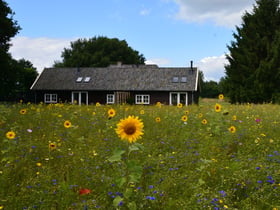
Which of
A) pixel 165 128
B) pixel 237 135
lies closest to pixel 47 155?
pixel 165 128

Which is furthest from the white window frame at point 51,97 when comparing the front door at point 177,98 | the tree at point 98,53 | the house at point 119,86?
the tree at point 98,53

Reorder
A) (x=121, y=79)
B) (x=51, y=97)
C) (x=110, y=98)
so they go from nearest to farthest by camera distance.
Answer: (x=110, y=98), (x=121, y=79), (x=51, y=97)

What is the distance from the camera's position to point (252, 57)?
2809cm

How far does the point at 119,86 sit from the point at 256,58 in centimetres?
1395

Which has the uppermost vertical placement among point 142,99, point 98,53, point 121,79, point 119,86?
point 98,53

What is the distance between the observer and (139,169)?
277cm

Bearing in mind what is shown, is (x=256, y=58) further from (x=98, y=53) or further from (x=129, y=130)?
(x=98, y=53)

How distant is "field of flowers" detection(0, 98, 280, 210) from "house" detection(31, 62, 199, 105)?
926 inches

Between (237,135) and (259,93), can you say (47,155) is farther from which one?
(259,93)

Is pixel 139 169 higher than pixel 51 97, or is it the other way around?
pixel 51 97

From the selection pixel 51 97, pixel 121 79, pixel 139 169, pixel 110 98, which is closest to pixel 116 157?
pixel 139 169

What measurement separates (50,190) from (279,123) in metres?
6.28

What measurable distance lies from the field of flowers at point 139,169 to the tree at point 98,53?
55.0 m

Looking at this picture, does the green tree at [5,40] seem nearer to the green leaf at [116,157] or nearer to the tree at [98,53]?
the green leaf at [116,157]
